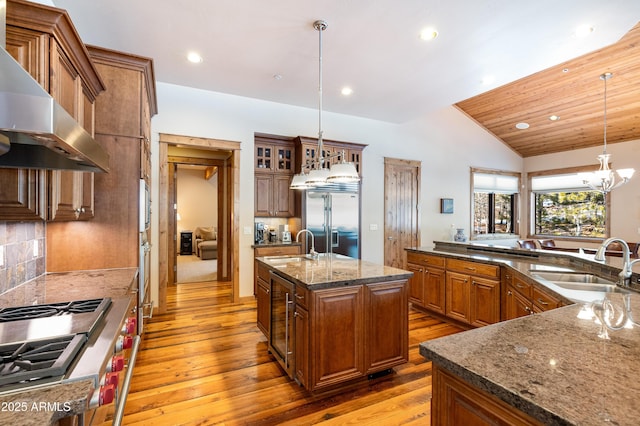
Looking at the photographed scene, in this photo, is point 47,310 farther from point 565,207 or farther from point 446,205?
point 565,207

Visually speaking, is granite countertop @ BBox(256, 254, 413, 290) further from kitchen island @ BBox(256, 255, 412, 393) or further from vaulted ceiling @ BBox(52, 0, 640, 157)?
vaulted ceiling @ BBox(52, 0, 640, 157)

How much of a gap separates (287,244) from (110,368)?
3675mm

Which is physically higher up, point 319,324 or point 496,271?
point 496,271

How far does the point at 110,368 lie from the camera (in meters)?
1.20

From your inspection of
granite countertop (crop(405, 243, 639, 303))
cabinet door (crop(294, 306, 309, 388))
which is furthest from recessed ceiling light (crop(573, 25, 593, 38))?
cabinet door (crop(294, 306, 309, 388))

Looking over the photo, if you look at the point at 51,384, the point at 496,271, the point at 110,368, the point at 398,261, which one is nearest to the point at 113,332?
the point at 110,368

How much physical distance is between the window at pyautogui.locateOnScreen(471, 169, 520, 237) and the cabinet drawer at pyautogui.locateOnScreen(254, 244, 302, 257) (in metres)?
4.61

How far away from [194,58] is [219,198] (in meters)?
2.96

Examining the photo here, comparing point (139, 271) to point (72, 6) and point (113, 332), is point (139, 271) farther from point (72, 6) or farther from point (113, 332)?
point (72, 6)

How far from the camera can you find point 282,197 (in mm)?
5102

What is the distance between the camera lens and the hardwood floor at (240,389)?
2066 mm

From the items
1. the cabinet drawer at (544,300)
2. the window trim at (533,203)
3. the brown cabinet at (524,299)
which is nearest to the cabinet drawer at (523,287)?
the brown cabinet at (524,299)

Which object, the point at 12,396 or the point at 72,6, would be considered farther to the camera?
the point at 72,6

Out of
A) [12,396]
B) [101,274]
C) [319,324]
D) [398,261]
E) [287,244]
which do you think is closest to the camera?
[12,396]
